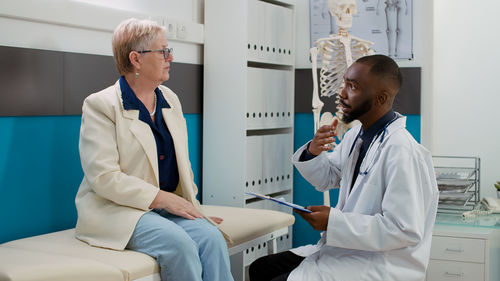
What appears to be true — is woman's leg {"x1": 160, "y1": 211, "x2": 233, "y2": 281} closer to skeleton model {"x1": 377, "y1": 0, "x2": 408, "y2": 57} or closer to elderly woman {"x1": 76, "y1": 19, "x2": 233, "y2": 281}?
elderly woman {"x1": 76, "y1": 19, "x2": 233, "y2": 281}

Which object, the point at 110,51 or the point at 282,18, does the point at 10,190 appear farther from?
the point at 282,18

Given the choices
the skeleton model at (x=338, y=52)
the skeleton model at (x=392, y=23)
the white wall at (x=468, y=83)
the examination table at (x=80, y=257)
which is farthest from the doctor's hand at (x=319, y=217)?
the white wall at (x=468, y=83)

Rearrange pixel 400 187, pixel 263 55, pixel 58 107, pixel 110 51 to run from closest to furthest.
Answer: pixel 400 187 → pixel 58 107 → pixel 110 51 → pixel 263 55

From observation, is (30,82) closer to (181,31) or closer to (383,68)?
(181,31)

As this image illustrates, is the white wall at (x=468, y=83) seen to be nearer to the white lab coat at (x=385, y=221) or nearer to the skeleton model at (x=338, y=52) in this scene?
the skeleton model at (x=338, y=52)

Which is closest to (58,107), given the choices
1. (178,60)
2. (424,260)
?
(178,60)

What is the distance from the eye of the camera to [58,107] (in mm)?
2646

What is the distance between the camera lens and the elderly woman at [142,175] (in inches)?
87.6

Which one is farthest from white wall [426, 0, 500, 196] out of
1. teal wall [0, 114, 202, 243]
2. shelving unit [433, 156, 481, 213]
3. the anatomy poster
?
teal wall [0, 114, 202, 243]

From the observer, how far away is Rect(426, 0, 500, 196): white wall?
148 inches

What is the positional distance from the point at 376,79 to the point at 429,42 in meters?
1.55

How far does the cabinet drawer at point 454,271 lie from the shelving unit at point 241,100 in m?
0.88

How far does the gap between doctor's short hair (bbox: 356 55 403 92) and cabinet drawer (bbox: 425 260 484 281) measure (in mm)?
1172

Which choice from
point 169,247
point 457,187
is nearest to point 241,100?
point 457,187
